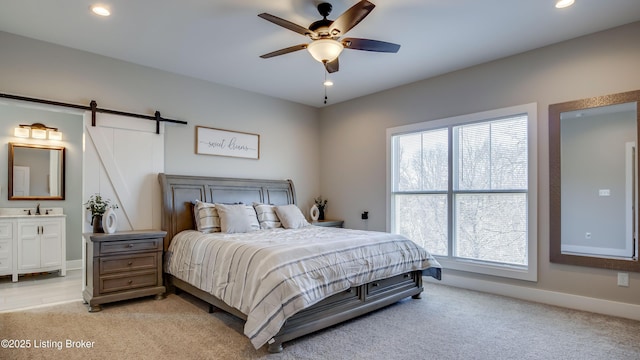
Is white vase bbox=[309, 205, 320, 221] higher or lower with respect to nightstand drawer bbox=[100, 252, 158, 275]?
higher

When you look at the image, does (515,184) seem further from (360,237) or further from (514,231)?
(360,237)

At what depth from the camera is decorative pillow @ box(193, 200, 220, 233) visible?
13.9ft

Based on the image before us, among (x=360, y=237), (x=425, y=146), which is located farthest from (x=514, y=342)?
(x=425, y=146)

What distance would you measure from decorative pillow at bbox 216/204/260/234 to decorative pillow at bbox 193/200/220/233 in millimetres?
85

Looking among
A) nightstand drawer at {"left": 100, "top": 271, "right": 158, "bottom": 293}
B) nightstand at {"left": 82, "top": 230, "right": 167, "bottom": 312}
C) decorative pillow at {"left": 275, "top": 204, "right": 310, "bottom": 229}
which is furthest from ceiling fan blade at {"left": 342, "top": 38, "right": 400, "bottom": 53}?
nightstand drawer at {"left": 100, "top": 271, "right": 158, "bottom": 293}

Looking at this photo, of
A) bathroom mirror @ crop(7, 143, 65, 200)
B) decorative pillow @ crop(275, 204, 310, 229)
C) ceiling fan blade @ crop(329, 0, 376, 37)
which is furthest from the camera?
bathroom mirror @ crop(7, 143, 65, 200)

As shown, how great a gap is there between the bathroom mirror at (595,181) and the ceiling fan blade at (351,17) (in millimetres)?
2595

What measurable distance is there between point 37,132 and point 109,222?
2771 mm

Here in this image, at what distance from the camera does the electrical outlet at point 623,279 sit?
3354 mm

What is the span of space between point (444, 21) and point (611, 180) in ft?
7.77

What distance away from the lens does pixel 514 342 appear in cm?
282

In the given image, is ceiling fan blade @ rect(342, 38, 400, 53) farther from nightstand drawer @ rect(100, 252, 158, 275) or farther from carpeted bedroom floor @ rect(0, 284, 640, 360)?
nightstand drawer @ rect(100, 252, 158, 275)

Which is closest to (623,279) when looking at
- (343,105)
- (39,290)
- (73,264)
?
(343,105)

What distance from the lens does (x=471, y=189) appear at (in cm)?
451
